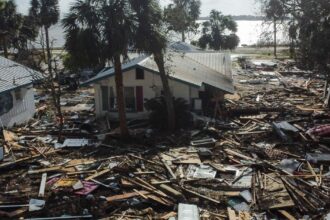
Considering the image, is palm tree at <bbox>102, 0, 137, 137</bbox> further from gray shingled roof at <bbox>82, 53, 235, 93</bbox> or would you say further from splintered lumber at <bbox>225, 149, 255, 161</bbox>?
splintered lumber at <bbox>225, 149, 255, 161</bbox>

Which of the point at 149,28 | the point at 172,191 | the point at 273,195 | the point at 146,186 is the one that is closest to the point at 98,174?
the point at 146,186

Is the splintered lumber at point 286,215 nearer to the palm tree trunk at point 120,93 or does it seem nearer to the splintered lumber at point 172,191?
the splintered lumber at point 172,191

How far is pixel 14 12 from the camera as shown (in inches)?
1763

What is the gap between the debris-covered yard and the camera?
1426 centimetres

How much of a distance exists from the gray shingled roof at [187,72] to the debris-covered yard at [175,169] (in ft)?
8.02

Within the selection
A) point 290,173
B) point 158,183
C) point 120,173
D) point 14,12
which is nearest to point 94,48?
A: point 120,173

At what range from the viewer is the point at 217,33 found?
59.0 m

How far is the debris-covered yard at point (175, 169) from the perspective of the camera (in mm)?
14258

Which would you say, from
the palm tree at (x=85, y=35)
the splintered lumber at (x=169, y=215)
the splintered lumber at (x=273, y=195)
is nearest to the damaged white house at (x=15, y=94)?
the palm tree at (x=85, y=35)

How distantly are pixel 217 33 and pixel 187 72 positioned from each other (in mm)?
30991

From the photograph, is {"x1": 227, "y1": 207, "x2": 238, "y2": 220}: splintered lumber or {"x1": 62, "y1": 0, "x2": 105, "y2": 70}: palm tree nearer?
{"x1": 227, "y1": 207, "x2": 238, "y2": 220}: splintered lumber

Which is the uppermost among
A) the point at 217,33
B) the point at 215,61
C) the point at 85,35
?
the point at 217,33

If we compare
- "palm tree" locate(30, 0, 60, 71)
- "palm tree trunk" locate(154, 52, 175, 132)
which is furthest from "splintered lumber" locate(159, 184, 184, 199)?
"palm tree" locate(30, 0, 60, 71)

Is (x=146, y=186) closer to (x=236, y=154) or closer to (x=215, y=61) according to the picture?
(x=236, y=154)
